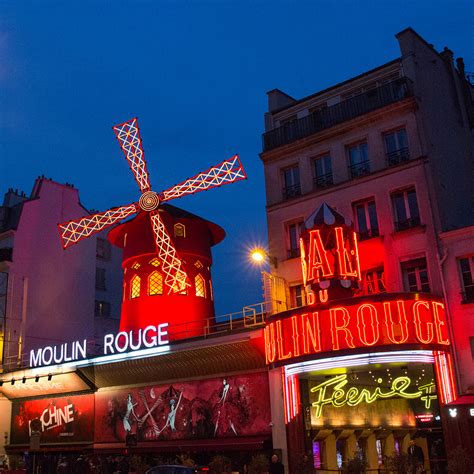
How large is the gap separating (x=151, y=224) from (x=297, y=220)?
19.7 feet

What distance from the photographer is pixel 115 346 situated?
58.9 feet

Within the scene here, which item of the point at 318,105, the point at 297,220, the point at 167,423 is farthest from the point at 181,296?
the point at 318,105

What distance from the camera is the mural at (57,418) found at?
64.1 ft

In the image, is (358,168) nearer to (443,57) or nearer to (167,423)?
(443,57)

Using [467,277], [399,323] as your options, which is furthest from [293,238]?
[467,277]

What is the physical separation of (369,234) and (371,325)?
2805mm

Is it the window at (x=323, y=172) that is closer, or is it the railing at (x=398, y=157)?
the railing at (x=398, y=157)

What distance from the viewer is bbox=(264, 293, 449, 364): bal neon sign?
12391mm

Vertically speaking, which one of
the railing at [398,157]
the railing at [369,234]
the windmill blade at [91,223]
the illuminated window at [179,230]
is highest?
the windmill blade at [91,223]

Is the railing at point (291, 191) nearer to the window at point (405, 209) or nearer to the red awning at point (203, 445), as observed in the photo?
the window at point (405, 209)

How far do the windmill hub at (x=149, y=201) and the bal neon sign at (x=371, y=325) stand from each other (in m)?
8.21

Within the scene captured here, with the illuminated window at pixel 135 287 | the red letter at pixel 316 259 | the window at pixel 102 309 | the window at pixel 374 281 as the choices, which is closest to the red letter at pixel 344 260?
the red letter at pixel 316 259

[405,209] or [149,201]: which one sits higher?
[149,201]

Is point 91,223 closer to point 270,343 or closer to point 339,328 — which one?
point 270,343
